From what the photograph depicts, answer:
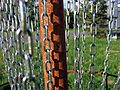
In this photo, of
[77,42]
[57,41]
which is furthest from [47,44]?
[77,42]

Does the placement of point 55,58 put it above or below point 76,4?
below

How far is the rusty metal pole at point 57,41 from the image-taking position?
38.5 inches

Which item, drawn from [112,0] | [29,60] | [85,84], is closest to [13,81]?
[112,0]

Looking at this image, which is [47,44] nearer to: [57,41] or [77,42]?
[57,41]

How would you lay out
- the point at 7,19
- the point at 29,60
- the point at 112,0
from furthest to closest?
the point at 7,19 < the point at 112,0 < the point at 29,60

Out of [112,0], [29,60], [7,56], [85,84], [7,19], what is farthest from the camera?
[85,84]

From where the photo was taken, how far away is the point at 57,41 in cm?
100

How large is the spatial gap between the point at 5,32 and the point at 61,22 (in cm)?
27

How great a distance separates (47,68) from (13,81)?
7.0 inches

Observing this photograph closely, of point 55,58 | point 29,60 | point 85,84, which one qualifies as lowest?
point 85,84

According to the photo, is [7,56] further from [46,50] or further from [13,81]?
[46,50]

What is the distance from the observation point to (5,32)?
3.72 feet

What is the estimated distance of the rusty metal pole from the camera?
3.21ft

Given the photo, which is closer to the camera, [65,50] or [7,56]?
[65,50]
